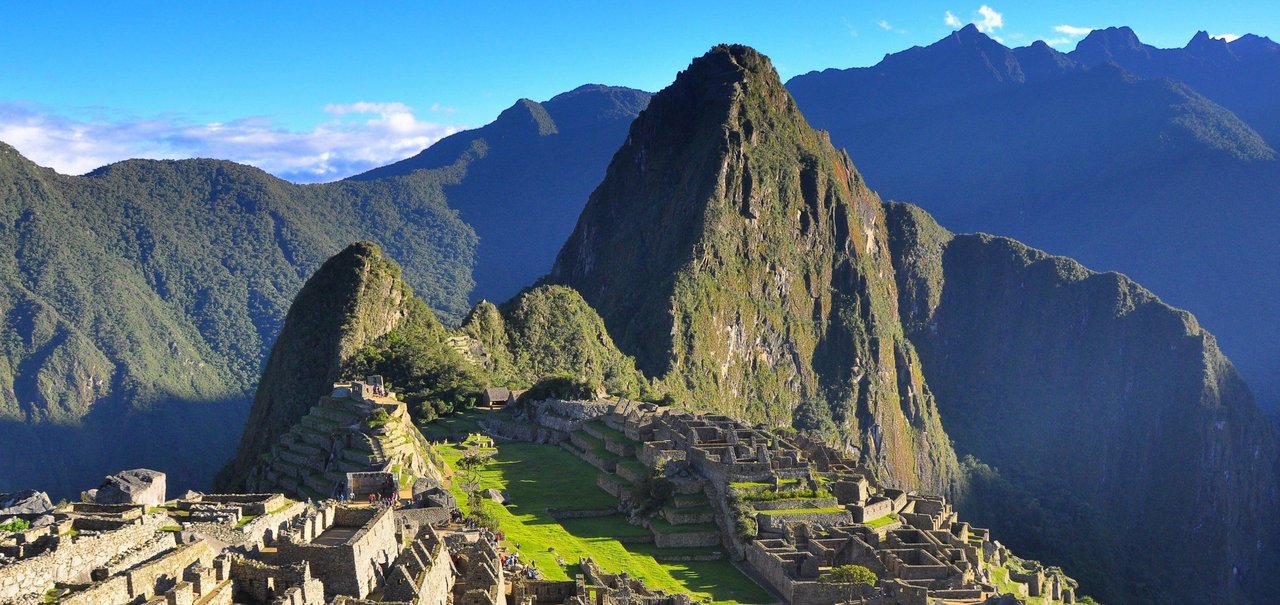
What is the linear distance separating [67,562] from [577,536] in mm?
27526

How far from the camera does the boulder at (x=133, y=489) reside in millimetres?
30859

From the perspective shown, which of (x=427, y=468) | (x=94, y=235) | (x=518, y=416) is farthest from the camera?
(x=94, y=235)

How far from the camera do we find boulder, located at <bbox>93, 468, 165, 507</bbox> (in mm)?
30859

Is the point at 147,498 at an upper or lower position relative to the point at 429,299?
lower

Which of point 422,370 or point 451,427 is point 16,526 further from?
point 422,370

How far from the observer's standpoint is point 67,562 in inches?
748

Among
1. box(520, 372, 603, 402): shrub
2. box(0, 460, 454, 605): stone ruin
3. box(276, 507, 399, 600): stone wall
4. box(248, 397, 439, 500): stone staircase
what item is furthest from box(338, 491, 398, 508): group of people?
box(520, 372, 603, 402): shrub

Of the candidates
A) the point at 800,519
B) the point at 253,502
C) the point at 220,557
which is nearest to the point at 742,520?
the point at 800,519

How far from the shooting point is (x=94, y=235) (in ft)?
454

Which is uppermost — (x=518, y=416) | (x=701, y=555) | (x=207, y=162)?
(x=207, y=162)

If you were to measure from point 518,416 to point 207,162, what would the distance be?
121 m

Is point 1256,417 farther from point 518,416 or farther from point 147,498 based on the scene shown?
point 147,498

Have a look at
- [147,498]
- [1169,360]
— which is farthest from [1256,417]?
[147,498]

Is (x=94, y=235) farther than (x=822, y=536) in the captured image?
Yes
